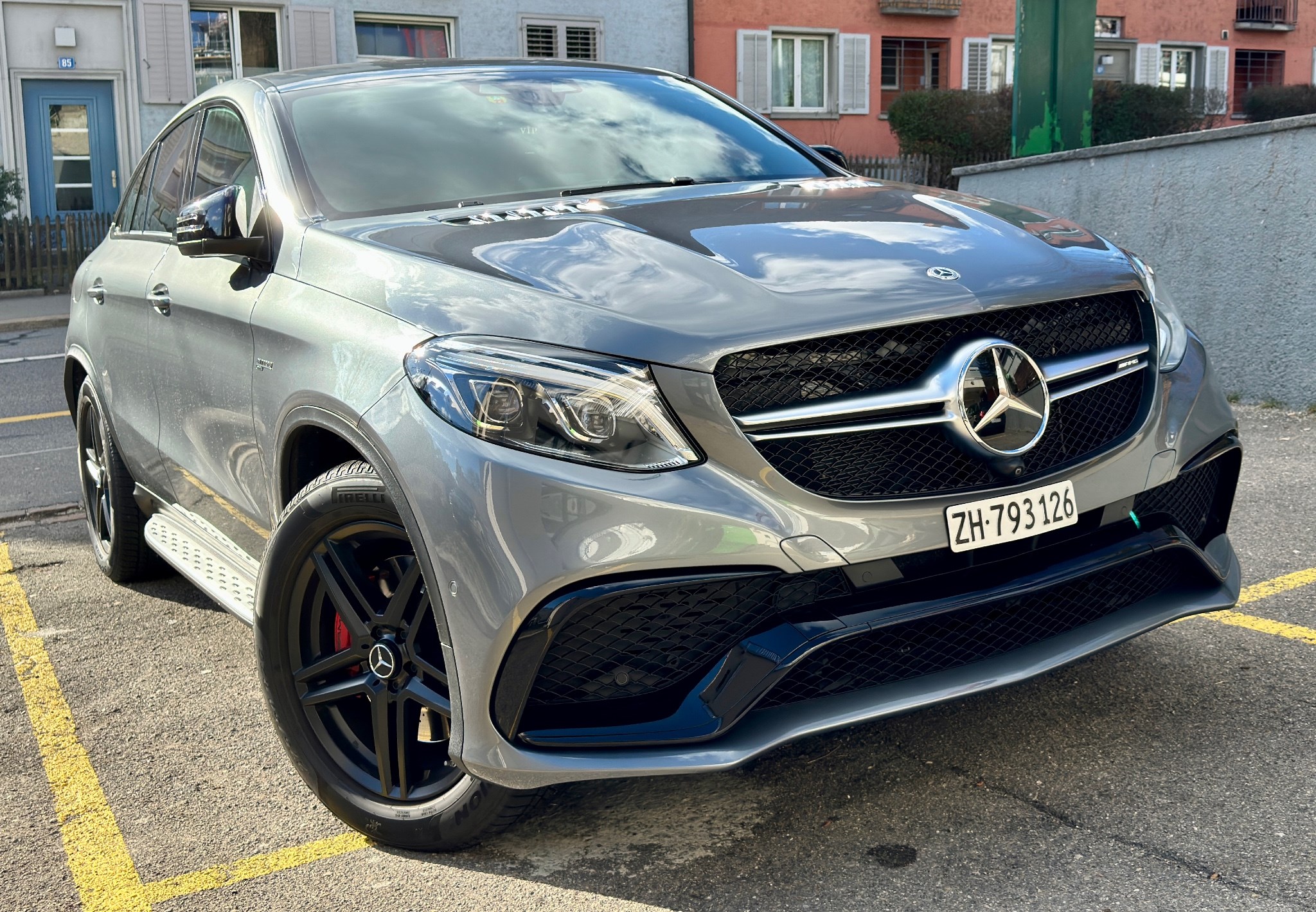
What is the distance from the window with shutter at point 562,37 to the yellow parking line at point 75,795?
2061 cm

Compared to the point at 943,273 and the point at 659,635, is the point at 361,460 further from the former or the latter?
the point at 943,273

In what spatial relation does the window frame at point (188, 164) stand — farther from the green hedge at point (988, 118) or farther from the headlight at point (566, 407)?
the green hedge at point (988, 118)

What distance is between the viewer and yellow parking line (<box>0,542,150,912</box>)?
106 inches

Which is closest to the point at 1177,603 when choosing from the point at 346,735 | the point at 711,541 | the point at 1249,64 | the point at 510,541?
the point at 711,541

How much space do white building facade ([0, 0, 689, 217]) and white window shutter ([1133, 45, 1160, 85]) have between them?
1449 cm

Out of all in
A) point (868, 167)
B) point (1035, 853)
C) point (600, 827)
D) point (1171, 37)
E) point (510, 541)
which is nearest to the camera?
point (510, 541)

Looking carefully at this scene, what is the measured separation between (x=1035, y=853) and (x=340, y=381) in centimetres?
163

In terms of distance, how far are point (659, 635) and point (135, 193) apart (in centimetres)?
347

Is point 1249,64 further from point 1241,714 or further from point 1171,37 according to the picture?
point 1241,714

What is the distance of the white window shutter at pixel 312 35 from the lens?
21547 mm

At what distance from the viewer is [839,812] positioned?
282 cm

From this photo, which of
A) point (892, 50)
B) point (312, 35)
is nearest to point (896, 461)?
point (312, 35)

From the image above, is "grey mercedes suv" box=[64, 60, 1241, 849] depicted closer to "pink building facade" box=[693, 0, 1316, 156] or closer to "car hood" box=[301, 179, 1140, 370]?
"car hood" box=[301, 179, 1140, 370]

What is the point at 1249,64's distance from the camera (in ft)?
107
